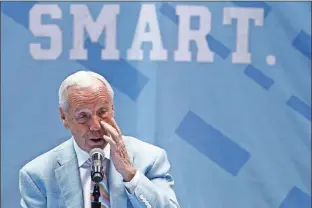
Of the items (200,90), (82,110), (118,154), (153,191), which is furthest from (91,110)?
(200,90)

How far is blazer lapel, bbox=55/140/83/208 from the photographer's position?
221 centimetres

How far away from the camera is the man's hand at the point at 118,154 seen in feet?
6.81

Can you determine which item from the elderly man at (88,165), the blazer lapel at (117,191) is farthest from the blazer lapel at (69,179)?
the blazer lapel at (117,191)

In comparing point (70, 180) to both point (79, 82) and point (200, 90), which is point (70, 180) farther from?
point (200, 90)

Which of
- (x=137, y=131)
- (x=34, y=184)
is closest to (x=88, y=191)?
(x=34, y=184)

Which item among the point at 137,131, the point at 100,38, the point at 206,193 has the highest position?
the point at 100,38

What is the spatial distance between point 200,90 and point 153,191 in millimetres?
1161

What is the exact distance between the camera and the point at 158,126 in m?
3.21

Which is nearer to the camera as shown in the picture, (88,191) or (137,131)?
(88,191)

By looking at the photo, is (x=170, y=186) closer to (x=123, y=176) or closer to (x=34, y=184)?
(x=123, y=176)

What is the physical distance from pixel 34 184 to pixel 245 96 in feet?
4.32

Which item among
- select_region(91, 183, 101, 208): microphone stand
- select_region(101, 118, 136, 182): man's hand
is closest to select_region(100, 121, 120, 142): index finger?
select_region(101, 118, 136, 182): man's hand

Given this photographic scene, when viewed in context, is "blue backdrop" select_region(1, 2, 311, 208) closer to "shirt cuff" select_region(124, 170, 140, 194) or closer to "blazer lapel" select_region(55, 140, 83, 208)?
"blazer lapel" select_region(55, 140, 83, 208)

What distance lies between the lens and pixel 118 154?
2080mm
